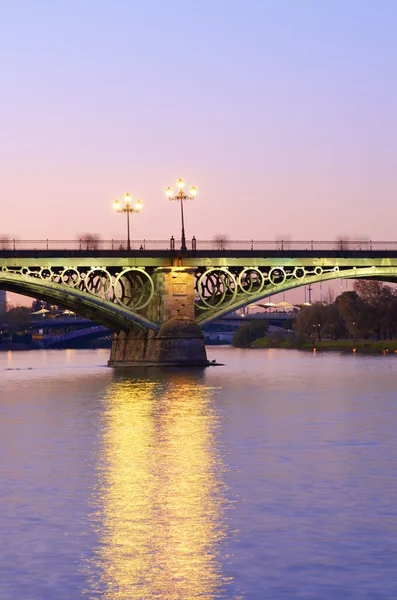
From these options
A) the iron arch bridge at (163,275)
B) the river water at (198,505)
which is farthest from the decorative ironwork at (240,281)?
the river water at (198,505)

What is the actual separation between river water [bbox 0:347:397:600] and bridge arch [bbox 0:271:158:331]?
44.5 meters

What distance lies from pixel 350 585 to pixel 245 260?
274ft

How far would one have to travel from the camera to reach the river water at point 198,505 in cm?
1930

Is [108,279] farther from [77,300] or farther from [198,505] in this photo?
[198,505]

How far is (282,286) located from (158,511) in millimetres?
78432

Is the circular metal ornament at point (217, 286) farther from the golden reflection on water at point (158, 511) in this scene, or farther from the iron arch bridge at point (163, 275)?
the golden reflection on water at point (158, 511)

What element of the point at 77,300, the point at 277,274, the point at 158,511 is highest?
the point at 277,274

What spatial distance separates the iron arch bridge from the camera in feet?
321

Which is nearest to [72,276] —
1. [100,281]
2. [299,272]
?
[100,281]

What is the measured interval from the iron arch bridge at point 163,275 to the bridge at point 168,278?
0.07 metres

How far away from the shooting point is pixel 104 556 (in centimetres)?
2094

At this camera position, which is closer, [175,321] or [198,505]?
[198,505]

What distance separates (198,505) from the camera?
25859mm

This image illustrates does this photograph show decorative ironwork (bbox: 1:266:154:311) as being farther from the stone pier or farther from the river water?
the river water
